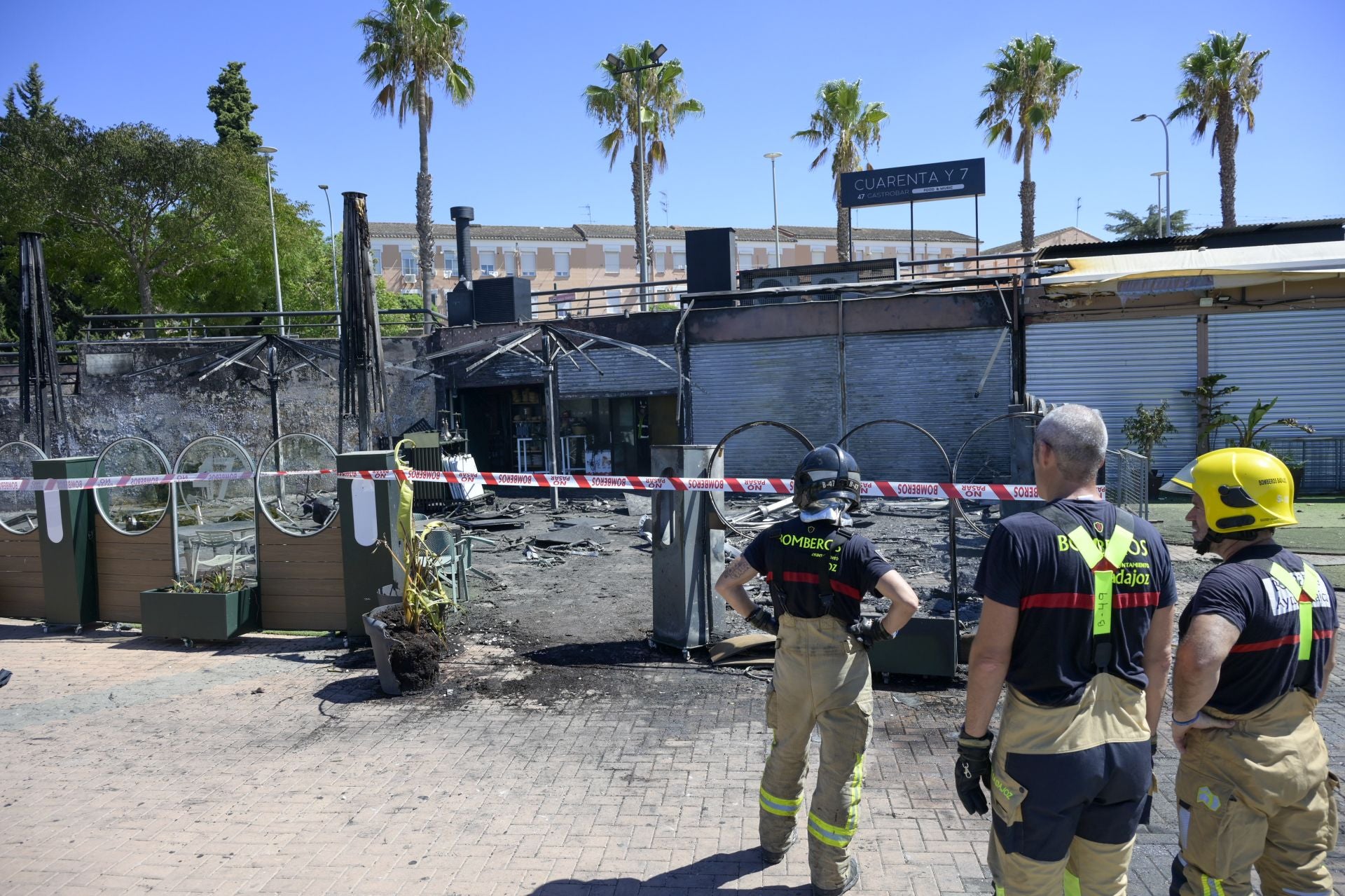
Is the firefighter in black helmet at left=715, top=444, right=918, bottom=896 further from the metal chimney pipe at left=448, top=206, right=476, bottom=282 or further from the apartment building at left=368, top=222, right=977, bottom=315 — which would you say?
the apartment building at left=368, top=222, right=977, bottom=315

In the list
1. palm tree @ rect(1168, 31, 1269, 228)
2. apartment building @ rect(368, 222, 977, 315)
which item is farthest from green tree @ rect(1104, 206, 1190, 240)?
palm tree @ rect(1168, 31, 1269, 228)

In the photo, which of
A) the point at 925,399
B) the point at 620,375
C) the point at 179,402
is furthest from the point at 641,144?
the point at 179,402

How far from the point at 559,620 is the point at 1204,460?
6.41 meters

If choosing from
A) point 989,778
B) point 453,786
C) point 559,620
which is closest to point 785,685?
point 989,778

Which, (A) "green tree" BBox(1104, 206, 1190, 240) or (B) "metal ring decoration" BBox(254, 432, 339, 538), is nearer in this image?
(B) "metal ring decoration" BBox(254, 432, 339, 538)

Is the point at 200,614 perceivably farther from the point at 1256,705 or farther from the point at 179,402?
the point at 179,402

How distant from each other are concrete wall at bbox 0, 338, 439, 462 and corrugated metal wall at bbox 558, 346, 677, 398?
369cm

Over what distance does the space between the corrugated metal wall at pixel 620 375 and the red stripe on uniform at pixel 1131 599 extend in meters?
17.3

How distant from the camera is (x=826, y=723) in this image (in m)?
3.69

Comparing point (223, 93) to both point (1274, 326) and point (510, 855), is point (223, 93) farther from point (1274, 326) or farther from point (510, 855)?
point (510, 855)

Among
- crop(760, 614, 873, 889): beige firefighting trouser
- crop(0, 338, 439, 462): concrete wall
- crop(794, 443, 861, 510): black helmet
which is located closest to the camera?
crop(760, 614, 873, 889): beige firefighting trouser

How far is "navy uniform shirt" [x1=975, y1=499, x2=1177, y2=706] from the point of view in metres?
2.70

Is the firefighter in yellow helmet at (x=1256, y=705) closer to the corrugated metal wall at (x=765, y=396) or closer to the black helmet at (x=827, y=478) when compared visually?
the black helmet at (x=827, y=478)

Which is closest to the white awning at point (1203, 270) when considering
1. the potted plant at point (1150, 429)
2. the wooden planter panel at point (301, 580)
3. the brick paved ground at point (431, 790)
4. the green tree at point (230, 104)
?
the potted plant at point (1150, 429)
